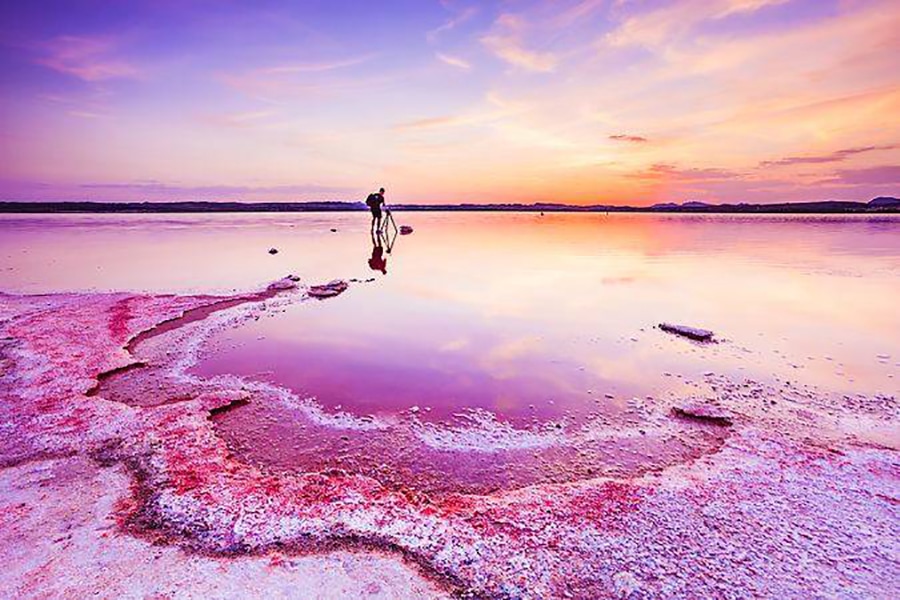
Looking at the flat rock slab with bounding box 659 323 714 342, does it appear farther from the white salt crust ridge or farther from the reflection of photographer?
the reflection of photographer

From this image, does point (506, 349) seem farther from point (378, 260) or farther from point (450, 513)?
point (378, 260)

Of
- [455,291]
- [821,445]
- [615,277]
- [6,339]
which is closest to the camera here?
[821,445]

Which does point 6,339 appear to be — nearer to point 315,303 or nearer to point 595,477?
point 315,303

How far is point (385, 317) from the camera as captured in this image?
518 inches

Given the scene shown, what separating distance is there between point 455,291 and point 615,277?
786 centimetres

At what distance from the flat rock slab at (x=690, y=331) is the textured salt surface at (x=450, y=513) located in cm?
348

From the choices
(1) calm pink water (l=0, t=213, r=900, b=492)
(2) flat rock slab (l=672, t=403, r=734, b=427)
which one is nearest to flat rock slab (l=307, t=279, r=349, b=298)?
(1) calm pink water (l=0, t=213, r=900, b=492)

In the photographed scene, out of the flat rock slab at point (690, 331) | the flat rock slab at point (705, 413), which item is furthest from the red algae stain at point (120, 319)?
the flat rock slab at point (690, 331)

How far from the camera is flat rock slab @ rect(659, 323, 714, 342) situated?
1102cm

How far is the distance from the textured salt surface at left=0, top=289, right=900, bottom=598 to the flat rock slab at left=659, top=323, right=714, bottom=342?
11.4 ft

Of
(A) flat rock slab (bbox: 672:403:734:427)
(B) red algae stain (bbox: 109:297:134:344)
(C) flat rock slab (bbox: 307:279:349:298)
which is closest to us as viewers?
(A) flat rock slab (bbox: 672:403:734:427)

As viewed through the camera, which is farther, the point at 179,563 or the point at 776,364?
the point at 776,364

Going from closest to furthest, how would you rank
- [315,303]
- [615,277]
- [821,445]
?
[821,445]
[315,303]
[615,277]

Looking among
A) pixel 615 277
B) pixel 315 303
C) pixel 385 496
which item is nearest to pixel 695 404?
pixel 385 496
